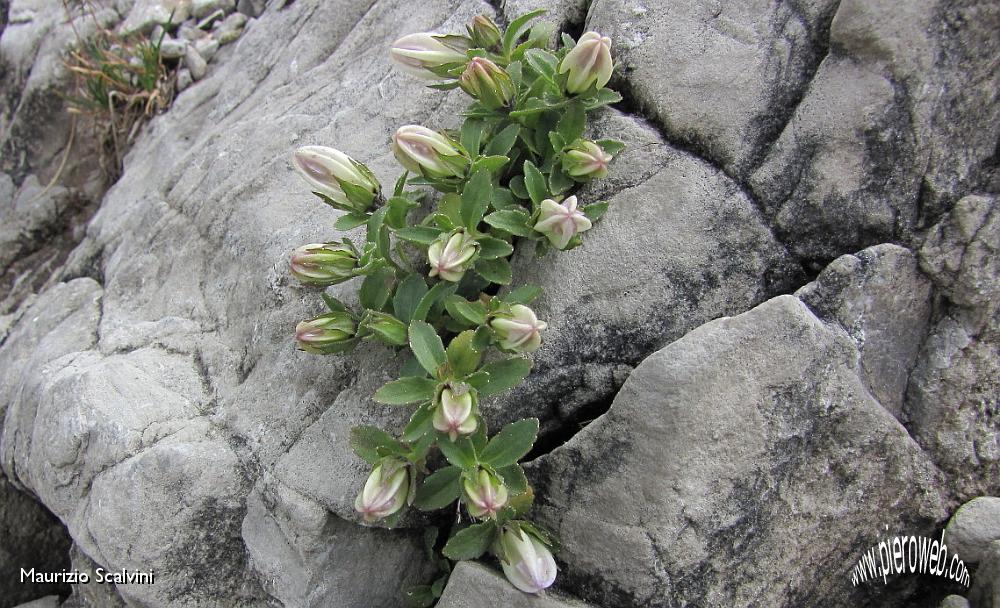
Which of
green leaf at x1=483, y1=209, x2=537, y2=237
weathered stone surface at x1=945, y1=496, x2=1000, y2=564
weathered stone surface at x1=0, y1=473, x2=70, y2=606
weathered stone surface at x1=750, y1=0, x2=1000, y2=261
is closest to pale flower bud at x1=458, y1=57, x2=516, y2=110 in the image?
green leaf at x1=483, y1=209, x2=537, y2=237

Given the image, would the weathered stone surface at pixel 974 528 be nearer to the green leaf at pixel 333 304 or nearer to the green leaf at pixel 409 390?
the green leaf at pixel 409 390

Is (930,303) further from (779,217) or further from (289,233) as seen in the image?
(289,233)

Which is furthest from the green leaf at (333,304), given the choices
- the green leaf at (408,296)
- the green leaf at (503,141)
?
the green leaf at (503,141)

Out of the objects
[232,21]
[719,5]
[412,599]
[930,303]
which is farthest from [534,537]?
[232,21]

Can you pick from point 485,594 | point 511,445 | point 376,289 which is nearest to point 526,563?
point 485,594

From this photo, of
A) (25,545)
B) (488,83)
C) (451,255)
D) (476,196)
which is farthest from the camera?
(25,545)

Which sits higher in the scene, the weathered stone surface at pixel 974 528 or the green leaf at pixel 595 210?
the green leaf at pixel 595 210

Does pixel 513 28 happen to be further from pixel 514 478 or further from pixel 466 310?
pixel 514 478
